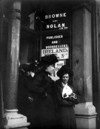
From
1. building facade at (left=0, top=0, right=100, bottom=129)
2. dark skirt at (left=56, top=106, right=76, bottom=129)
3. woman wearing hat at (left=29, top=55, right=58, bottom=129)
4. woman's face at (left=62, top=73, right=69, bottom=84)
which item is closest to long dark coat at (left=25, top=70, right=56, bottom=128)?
woman wearing hat at (left=29, top=55, right=58, bottom=129)

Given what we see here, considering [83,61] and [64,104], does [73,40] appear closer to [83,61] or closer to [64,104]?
[83,61]

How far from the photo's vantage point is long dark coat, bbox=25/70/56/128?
4980 mm

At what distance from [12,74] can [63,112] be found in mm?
1149

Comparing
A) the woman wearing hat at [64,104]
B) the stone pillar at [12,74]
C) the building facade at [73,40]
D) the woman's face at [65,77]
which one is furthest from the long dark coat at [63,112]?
the building facade at [73,40]

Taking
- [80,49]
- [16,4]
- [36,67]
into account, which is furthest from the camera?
[80,49]

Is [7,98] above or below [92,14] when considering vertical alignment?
below

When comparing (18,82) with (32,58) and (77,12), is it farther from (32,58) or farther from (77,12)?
(77,12)

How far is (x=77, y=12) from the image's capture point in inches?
269

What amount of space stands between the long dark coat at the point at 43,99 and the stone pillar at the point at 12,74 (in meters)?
0.34

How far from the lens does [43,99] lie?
4992 mm

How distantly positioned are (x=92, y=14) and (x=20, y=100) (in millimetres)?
3193

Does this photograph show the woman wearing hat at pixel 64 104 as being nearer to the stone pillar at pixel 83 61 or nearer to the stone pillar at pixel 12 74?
the stone pillar at pixel 12 74

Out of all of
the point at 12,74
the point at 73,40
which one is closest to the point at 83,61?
the point at 73,40

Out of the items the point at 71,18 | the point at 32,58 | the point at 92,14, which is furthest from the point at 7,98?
the point at 92,14
